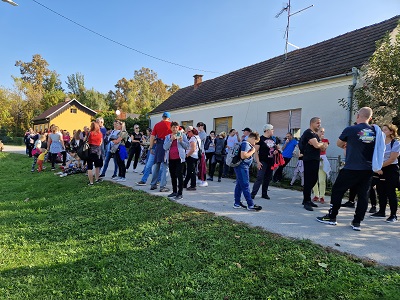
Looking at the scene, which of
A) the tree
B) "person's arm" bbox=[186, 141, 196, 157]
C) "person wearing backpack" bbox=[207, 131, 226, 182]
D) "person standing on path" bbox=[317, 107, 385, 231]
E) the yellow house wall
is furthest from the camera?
the yellow house wall

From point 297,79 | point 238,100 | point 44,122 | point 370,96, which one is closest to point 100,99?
point 44,122

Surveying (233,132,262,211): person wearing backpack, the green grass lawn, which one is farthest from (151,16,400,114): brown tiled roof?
the green grass lawn

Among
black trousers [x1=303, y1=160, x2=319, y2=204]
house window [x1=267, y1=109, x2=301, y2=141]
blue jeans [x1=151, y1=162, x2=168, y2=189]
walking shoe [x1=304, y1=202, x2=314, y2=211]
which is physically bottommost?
walking shoe [x1=304, y1=202, x2=314, y2=211]

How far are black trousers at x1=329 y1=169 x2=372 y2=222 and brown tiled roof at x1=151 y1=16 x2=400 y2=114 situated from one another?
7018mm

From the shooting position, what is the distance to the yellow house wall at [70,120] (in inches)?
1770

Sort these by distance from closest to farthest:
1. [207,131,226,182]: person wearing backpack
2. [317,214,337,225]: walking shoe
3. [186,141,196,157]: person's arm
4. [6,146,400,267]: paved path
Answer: [6,146,400,267]: paved path → [317,214,337,225]: walking shoe → [186,141,196,157]: person's arm → [207,131,226,182]: person wearing backpack

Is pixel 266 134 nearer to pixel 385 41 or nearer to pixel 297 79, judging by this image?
pixel 385 41

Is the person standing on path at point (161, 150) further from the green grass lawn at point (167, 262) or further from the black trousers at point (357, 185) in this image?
the black trousers at point (357, 185)

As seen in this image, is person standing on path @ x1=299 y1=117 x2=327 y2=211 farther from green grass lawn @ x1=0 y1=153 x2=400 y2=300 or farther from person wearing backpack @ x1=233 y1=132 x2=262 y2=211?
green grass lawn @ x1=0 y1=153 x2=400 y2=300

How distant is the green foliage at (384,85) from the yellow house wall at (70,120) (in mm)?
43816

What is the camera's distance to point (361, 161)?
4.88 meters

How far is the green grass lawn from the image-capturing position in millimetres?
3168

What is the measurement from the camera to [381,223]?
554cm

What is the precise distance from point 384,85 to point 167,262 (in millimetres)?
8854
